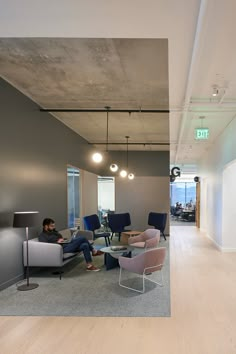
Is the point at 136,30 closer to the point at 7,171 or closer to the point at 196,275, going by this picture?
the point at 7,171

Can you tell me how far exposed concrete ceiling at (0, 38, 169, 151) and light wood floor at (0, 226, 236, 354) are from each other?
3.17 meters

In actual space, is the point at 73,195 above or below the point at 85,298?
above

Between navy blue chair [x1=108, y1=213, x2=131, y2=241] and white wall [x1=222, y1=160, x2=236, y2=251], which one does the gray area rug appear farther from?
navy blue chair [x1=108, y1=213, x2=131, y2=241]

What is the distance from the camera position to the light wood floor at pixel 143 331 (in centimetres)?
282

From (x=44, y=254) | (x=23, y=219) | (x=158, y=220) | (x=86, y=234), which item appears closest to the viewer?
(x=23, y=219)

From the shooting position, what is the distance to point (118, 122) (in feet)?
22.2

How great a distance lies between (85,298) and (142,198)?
22.3ft

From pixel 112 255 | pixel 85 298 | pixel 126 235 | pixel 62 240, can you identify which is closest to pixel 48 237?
pixel 62 240

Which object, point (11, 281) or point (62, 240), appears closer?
point (11, 281)

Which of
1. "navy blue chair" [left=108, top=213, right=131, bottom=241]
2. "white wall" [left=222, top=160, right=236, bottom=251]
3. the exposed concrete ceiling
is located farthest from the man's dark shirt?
"white wall" [left=222, top=160, right=236, bottom=251]

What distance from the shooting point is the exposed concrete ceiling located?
11.1 ft

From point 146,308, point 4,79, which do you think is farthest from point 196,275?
point 4,79

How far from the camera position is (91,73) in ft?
13.5

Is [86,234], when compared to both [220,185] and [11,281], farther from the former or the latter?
[220,185]
